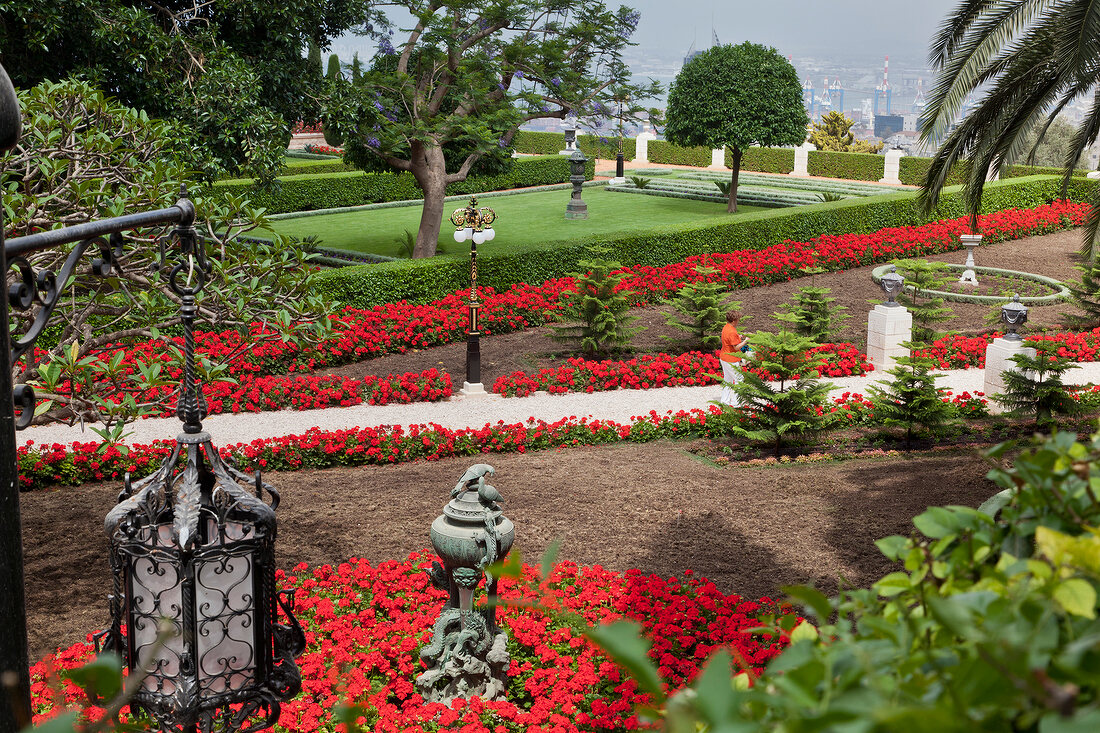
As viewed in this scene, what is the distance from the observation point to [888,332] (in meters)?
13.0

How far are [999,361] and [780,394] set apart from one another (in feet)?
11.1

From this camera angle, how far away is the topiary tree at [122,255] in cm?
547

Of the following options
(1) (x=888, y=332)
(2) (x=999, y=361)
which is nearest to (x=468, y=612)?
(2) (x=999, y=361)

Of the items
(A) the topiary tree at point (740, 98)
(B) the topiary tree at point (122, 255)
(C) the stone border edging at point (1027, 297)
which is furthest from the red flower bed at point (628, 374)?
(A) the topiary tree at point (740, 98)

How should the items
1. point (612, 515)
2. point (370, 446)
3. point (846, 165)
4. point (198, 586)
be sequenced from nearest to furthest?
point (198, 586), point (612, 515), point (370, 446), point (846, 165)

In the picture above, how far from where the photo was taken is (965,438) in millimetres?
10328

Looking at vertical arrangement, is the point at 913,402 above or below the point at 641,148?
below

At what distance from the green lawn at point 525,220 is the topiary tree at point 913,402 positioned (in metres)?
10.3

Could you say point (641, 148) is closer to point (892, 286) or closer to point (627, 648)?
point (892, 286)

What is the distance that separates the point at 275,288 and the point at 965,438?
23.8 feet

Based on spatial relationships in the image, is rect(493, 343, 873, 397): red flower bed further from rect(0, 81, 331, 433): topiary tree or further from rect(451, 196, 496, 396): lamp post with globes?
rect(0, 81, 331, 433): topiary tree

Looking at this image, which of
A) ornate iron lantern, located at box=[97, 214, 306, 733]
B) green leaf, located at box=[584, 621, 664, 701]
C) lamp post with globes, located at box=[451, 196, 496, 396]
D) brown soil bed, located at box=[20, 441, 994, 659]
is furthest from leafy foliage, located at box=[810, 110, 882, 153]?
green leaf, located at box=[584, 621, 664, 701]

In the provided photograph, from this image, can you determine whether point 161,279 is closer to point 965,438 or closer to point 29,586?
point 29,586

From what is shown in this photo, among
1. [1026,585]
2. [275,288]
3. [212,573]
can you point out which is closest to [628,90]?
[275,288]
